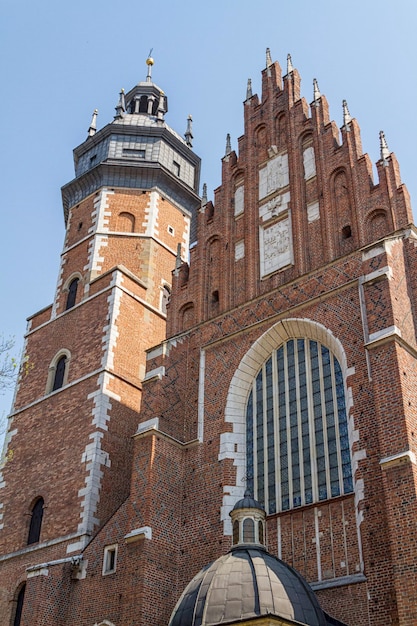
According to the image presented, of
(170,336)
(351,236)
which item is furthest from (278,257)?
(170,336)

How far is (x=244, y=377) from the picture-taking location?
16984 millimetres

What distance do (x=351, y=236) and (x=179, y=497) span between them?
6766 millimetres

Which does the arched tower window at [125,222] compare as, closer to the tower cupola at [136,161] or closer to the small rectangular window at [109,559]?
the tower cupola at [136,161]

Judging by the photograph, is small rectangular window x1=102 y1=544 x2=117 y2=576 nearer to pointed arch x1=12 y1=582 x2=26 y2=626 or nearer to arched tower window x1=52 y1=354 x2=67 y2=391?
pointed arch x1=12 y1=582 x2=26 y2=626

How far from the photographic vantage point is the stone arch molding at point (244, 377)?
1544 centimetres

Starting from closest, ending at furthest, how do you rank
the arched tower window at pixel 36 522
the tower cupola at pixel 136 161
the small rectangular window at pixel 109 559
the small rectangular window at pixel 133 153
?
the small rectangular window at pixel 109 559 < the arched tower window at pixel 36 522 < the tower cupola at pixel 136 161 < the small rectangular window at pixel 133 153

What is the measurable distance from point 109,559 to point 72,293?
413 inches

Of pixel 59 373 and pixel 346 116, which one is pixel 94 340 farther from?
pixel 346 116

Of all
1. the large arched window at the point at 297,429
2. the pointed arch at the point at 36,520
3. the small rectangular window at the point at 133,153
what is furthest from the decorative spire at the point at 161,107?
the large arched window at the point at 297,429

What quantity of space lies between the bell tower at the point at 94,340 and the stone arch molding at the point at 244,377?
169 inches

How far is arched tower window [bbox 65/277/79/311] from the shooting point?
80.3ft

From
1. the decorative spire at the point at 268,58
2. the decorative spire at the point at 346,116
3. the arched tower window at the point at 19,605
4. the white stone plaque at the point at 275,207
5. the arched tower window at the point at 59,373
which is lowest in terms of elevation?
the arched tower window at the point at 19,605

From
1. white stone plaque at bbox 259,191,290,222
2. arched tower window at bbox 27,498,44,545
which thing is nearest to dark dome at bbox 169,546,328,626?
arched tower window at bbox 27,498,44,545

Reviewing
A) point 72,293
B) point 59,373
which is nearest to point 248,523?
point 59,373
